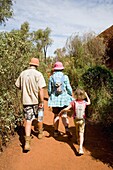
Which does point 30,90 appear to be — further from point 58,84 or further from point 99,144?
point 99,144

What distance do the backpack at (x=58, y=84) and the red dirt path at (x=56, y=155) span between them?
1072 mm

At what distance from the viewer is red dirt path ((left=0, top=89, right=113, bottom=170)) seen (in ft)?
13.3

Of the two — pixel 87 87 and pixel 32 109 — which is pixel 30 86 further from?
pixel 87 87

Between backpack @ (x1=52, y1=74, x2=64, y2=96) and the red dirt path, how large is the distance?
1072mm

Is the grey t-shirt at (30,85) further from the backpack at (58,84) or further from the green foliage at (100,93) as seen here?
the green foliage at (100,93)

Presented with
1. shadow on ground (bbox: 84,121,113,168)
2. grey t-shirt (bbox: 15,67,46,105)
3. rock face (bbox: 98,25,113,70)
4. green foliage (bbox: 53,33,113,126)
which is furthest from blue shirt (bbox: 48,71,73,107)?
rock face (bbox: 98,25,113,70)

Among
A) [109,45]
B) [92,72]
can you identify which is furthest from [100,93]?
[109,45]

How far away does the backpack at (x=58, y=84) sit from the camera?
489 centimetres

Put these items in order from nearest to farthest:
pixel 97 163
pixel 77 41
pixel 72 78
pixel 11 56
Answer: pixel 97 163, pixel 11 56, pixel 72 78, pixel 77 41

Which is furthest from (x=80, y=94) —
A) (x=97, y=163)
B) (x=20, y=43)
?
(x=20, y=43)

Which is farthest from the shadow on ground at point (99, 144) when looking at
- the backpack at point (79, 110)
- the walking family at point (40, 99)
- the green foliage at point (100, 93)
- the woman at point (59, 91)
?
the backpack at point (79, 110)

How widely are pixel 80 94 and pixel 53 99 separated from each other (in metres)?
0.69

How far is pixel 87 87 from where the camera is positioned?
976 cm

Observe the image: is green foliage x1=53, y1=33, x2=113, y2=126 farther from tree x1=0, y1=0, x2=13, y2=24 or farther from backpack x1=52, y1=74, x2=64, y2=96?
tree x1=0, y1=0, x2=13, y2=24
